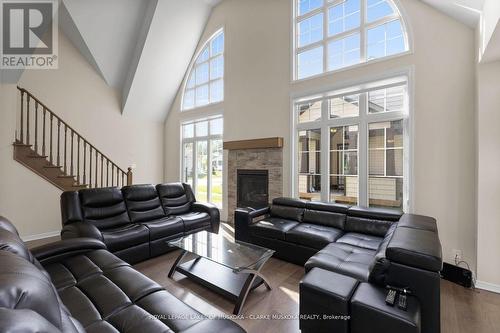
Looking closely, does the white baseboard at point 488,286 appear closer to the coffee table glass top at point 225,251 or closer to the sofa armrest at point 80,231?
the coffee table glass top at point 225,251

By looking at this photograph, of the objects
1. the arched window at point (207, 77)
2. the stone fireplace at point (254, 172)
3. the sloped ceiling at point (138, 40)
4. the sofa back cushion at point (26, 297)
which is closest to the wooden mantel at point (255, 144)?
the stone fireplace at point (254, 172)

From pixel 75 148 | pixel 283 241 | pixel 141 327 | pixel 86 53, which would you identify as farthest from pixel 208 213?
pixel 86 53

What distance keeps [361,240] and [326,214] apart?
705 mm

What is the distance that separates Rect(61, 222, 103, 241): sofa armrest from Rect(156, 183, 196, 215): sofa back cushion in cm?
128

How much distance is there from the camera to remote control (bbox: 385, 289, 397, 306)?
1.52 meters

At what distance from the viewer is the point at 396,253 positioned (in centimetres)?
170

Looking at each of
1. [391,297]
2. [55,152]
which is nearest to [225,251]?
[391,297]

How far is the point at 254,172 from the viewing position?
505 centimetres

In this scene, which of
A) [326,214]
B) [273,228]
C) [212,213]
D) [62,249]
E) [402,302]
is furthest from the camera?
[212,213]

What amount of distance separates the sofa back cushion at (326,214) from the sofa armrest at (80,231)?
9.52ft

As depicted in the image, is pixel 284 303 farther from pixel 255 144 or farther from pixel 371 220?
pixel 255 144

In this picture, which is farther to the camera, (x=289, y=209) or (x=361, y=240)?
(x=289, y=209)

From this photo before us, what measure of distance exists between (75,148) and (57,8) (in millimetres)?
2881

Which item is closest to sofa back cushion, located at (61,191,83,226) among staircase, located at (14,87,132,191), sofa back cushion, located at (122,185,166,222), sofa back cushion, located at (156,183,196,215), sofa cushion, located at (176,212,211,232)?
sofa back cushion, located at (122,185,166,222)
